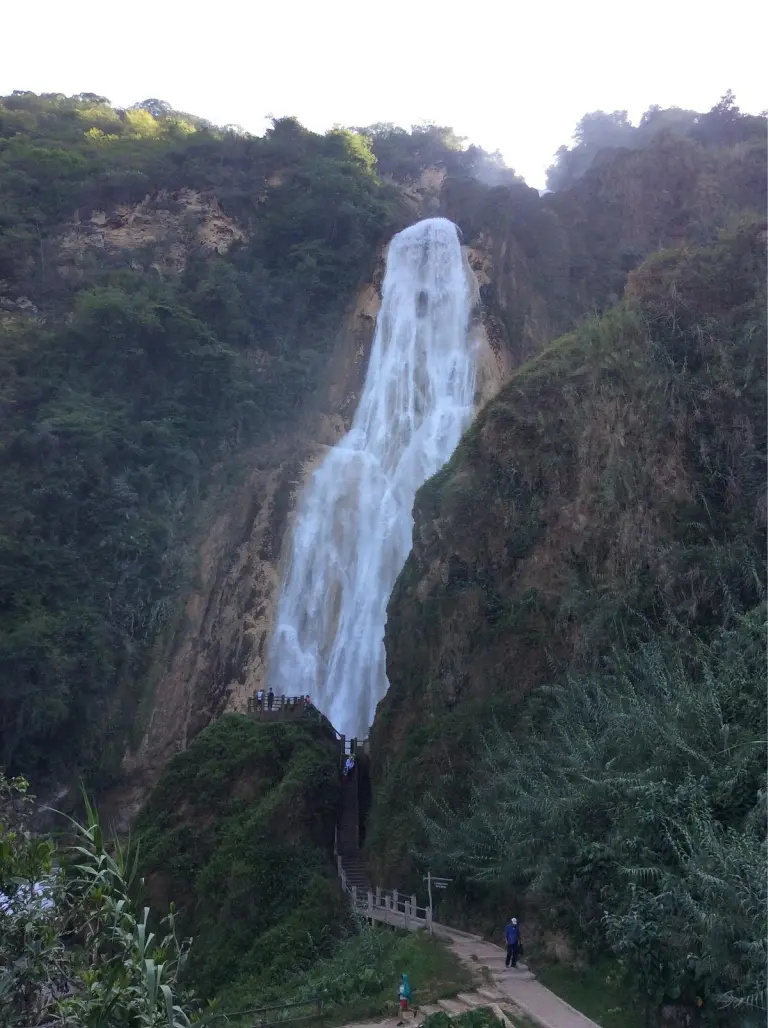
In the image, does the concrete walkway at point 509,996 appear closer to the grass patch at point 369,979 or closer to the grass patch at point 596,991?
the grass patch at point 596,991

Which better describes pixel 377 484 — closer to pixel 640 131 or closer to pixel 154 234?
pixel 154 234

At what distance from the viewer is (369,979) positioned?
1194 cm

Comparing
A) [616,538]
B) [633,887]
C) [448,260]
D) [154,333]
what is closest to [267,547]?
[154,333]

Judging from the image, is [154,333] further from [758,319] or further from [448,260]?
[758,319]

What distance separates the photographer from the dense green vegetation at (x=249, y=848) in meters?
16.5

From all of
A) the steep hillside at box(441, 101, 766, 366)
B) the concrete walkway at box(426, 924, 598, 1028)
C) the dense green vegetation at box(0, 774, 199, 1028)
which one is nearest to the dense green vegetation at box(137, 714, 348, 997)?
the concrete walkway at box(426, 924, 598, 1028)

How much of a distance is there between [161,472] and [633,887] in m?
25.0

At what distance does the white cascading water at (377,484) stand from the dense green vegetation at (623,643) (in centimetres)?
770

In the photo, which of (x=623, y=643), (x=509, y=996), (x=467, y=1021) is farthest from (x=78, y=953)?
(x=623, y=643)

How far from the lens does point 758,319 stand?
17141mm

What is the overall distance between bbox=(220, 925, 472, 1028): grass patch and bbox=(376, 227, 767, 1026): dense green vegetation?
1.54 meters

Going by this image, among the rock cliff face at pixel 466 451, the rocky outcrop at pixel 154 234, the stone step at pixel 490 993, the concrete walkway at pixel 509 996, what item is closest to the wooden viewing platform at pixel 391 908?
the concrete walkway at pixel 509 996

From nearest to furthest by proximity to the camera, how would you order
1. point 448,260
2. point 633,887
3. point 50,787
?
point 633,887 → point 50,787 → point 448,260

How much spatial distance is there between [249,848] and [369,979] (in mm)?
6812
